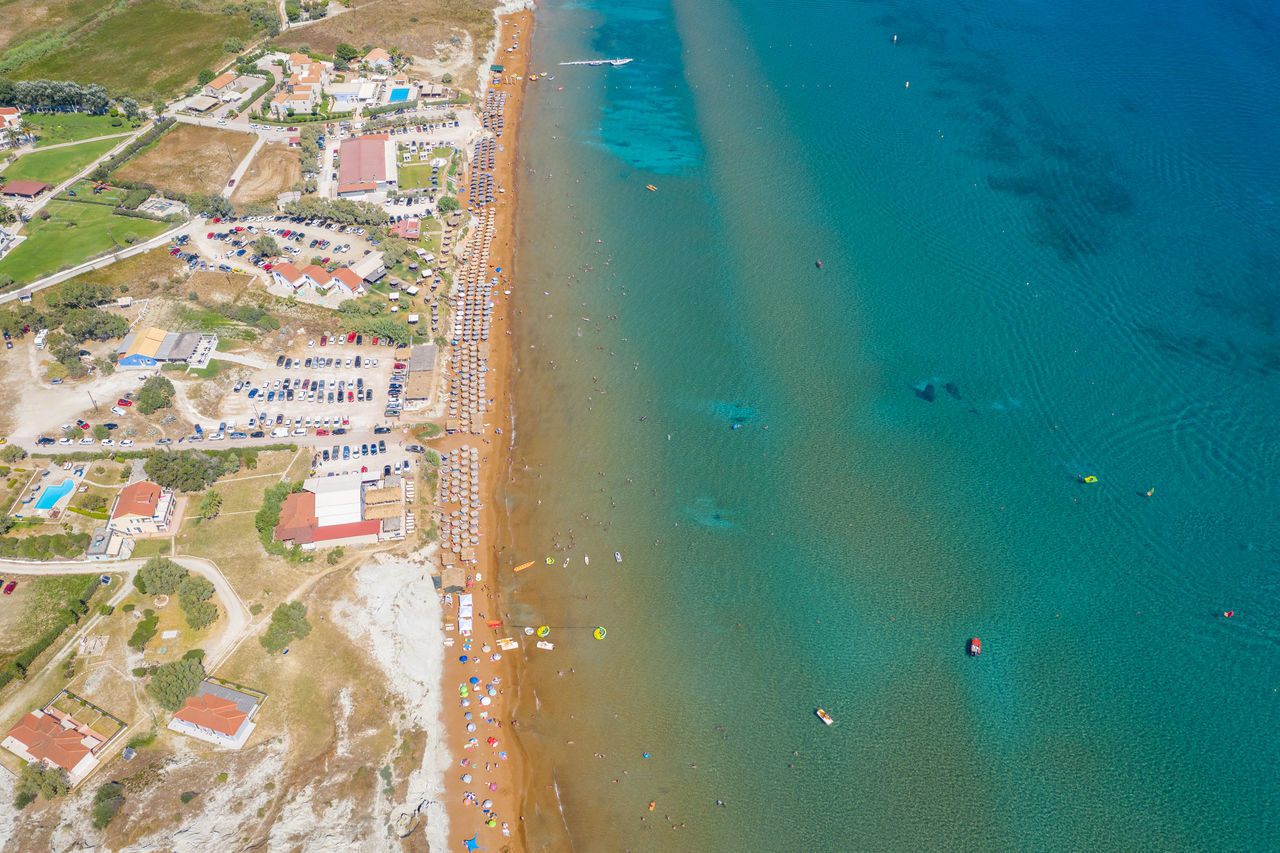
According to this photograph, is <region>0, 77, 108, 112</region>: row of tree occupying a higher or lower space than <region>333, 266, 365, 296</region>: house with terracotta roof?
higher

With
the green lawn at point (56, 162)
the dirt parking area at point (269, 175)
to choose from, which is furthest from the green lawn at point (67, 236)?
the dirt parking area at point (269, 175)

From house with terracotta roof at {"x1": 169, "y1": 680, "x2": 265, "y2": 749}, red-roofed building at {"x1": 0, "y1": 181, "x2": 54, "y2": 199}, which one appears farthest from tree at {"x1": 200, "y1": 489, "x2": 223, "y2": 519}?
red-roofed building at {"x1": 0, "y1": 181, "x2": 54, "y2": 199}

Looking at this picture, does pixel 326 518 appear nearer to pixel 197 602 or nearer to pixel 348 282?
pixel 197 602

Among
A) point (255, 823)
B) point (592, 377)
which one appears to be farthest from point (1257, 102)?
point (255, 823)

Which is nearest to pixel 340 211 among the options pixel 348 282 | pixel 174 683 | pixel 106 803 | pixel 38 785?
pixel 348 282

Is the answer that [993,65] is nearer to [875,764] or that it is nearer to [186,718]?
[875,764]

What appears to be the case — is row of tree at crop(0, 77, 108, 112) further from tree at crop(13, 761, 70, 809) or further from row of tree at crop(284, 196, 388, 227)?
tree at crop(13, 761, 70, 809)
